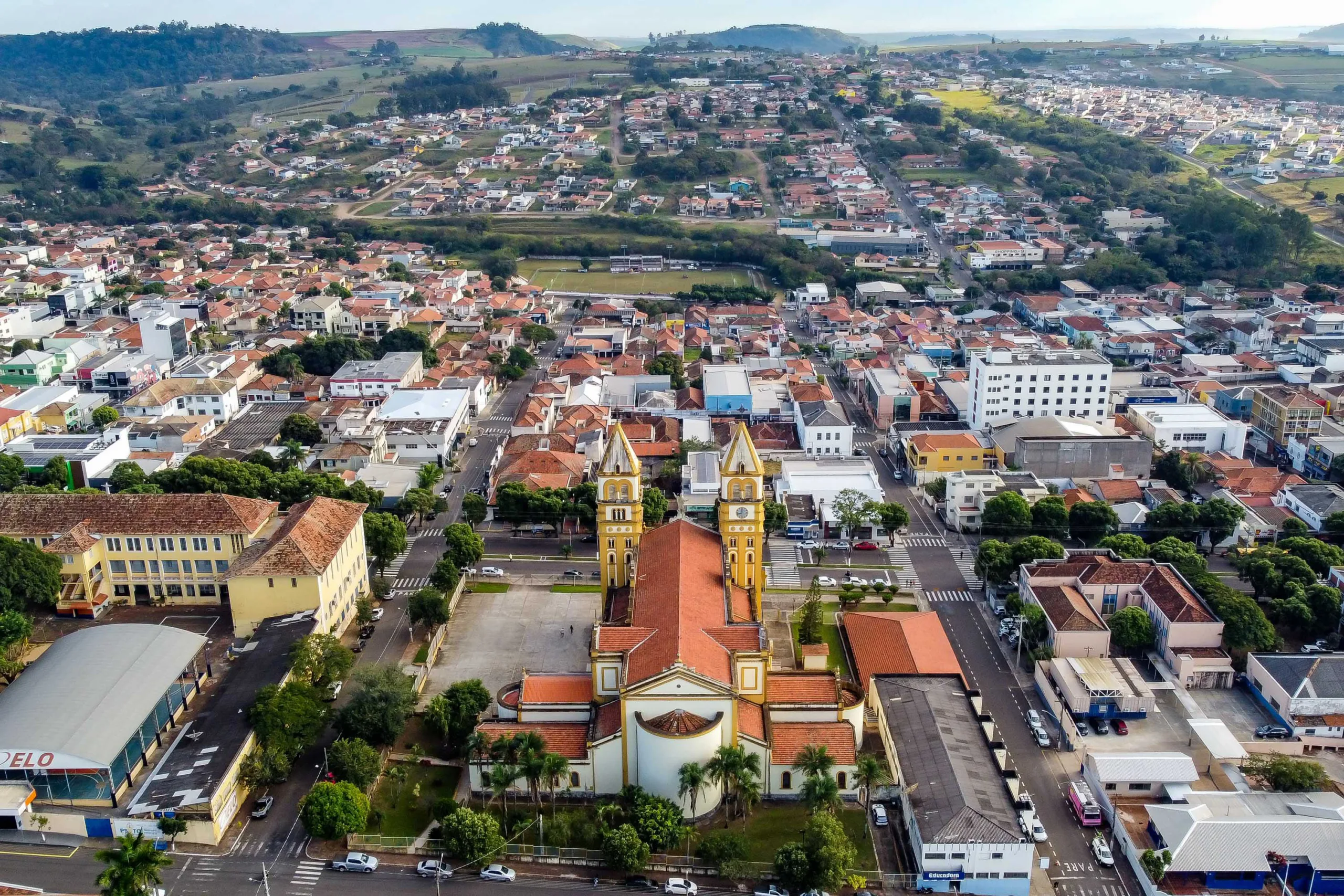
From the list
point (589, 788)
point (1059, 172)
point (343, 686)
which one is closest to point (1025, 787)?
point (589, 788)

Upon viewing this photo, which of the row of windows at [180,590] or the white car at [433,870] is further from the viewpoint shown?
the row of windows at [180,590]

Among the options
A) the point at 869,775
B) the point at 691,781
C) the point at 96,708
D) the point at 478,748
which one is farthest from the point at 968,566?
the point at 96,708

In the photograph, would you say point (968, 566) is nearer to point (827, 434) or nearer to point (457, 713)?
point (827, 434)

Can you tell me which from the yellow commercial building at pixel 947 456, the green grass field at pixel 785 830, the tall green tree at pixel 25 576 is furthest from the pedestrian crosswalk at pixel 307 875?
the yellow commercial building at pixel 947 456

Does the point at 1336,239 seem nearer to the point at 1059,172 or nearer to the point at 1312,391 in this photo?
the point at 1059,172

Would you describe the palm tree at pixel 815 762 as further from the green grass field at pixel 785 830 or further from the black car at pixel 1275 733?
the black car at pixel 1275 733
